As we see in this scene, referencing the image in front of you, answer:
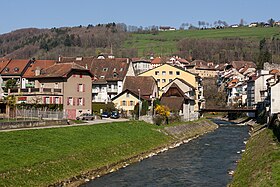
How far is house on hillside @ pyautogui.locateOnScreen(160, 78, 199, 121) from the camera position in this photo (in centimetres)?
9100

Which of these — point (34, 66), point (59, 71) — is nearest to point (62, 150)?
point (59, 71)

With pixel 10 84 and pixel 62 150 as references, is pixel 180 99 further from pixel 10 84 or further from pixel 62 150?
pixel 62 150

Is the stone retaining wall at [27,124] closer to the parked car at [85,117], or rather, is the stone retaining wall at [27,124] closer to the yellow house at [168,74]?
the parked car at [85,117]

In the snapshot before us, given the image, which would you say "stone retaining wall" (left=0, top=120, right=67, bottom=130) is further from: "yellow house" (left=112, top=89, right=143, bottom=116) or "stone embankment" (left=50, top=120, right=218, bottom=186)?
"yellow house" (left=112, top=89, right=143, bottom=116)

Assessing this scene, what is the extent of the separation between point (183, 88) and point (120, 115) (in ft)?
87.9

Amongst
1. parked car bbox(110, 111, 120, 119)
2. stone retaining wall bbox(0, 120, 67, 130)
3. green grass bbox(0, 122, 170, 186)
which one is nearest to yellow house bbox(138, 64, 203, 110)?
parked car bbox(110, 111, 120, 119)

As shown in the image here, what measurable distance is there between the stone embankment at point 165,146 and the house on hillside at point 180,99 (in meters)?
3.56

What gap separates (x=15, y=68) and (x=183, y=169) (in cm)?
5655

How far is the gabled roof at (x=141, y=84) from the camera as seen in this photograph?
92812 mm

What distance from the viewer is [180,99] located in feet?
304

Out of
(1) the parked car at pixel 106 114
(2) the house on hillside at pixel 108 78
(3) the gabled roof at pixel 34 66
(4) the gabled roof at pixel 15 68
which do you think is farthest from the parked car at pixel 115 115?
(4) the gabled roof at pixel 15 68

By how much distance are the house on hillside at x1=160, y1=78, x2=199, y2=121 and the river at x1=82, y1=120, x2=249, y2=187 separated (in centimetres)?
2866

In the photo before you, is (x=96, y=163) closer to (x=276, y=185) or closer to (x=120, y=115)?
(x=276, y=185)

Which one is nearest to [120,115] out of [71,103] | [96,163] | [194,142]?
[71,103]
